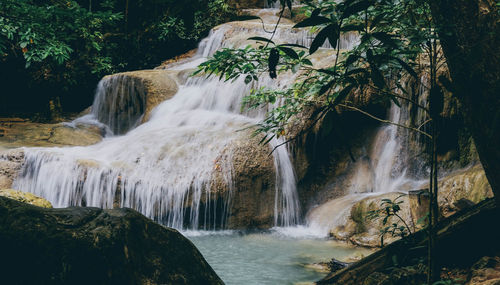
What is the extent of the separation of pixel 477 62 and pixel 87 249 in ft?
6.42

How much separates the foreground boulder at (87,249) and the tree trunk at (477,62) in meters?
1.65

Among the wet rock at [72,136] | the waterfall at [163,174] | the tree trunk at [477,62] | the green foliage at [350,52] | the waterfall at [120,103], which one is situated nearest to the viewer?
the green foliage at [350,52]

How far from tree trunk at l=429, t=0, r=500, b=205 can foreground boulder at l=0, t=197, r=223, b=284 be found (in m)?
1.65

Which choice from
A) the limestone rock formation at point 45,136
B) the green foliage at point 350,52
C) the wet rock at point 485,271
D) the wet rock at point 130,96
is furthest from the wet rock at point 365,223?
the limestone rock formation at point 45,136

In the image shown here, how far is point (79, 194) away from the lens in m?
7.50

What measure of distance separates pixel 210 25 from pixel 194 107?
643cm

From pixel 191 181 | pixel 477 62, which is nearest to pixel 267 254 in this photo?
pixel 191 181

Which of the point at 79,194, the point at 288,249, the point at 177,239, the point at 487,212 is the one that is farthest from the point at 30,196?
the point at 487,212

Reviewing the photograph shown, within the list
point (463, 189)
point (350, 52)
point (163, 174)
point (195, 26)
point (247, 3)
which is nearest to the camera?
point (350, 52)

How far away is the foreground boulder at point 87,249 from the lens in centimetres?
169

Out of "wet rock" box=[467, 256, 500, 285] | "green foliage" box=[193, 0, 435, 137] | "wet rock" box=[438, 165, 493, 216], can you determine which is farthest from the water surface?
"green foliage" box=[193, 0, 435, 137]

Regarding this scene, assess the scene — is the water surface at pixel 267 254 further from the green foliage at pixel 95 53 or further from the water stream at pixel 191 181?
the green foliage at pixel 95 53

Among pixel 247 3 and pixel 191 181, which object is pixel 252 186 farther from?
pixel 247 3

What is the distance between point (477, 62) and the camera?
61.0 inches
